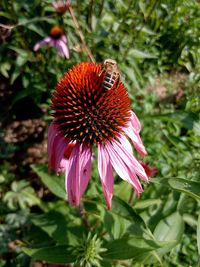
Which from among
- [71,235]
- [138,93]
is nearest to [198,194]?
[71,235]

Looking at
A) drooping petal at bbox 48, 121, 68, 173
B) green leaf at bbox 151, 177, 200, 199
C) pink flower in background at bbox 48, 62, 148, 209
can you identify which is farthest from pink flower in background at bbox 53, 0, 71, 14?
green leaf at bbox 151, 177, 200, 199

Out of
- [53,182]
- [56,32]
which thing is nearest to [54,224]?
[53,182]

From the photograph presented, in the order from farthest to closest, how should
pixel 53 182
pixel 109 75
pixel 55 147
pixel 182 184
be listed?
pixel 53 182 < pixel 55 147 < pixel 109 75 < pixel 182 184

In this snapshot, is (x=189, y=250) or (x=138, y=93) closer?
(x=189, y=250)

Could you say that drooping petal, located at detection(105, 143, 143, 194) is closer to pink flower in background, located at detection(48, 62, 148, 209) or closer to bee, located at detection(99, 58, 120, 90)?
pink flower in background, located at detection(48, 62, 148, 209)

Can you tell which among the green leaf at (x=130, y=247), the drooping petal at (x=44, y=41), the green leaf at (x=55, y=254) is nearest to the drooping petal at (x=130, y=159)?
the green leaf at (x=130, y=247)

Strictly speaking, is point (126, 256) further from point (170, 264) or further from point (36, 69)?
point (36, 69)

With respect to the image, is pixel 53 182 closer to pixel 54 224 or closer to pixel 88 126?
pixel 54 224
